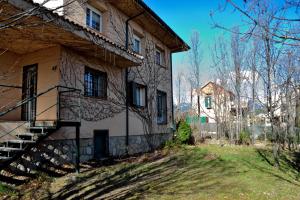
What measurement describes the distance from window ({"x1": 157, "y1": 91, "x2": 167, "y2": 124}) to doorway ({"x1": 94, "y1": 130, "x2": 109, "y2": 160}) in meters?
5.52

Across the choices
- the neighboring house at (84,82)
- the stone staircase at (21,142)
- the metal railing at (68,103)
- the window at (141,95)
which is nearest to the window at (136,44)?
the neighboring house at (84,82)

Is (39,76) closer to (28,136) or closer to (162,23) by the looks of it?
(28,136)

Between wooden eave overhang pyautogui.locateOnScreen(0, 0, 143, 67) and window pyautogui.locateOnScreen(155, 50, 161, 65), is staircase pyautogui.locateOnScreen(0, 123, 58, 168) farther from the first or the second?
window pyautogui.locateOnScreen(155, 50, 161, 65)

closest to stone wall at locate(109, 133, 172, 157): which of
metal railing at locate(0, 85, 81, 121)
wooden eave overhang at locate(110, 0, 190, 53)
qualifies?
metal railing at locate(0, 85, 81, 121)

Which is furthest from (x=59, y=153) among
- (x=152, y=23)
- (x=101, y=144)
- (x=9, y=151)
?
(x=152, y=23)

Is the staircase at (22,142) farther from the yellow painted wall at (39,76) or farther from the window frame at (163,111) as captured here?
the window frame at (163,111)

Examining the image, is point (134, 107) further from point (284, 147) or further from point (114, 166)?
point (284, 147)

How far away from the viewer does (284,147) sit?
18.5 metres

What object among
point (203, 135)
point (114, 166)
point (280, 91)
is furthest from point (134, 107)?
point (203, 135)

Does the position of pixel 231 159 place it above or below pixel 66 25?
below

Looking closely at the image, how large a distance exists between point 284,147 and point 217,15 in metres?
18.0

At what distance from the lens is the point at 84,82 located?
1058 cm

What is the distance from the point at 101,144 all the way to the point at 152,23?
7.43 meters

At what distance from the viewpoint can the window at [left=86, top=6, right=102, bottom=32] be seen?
11405 millimetres
